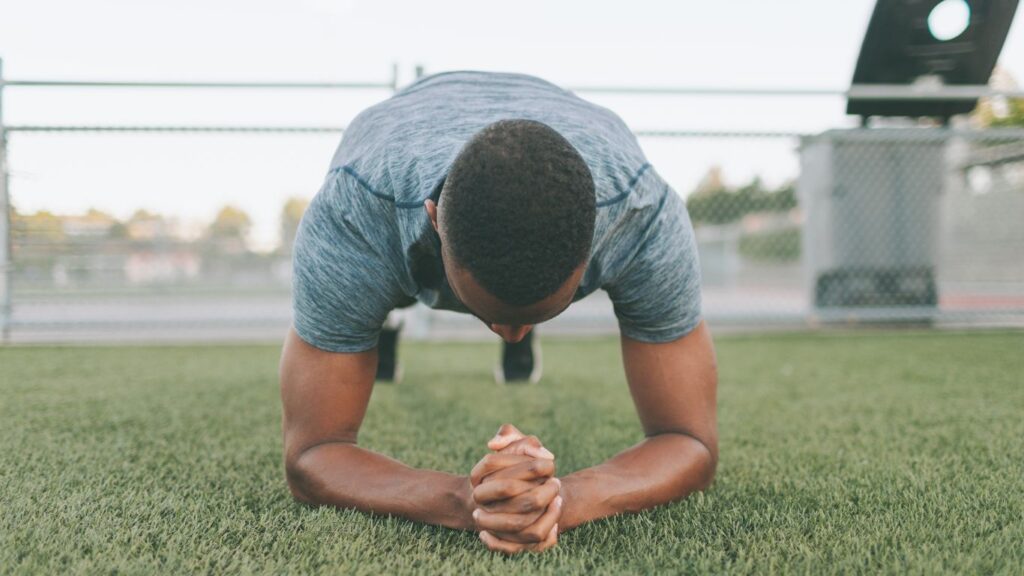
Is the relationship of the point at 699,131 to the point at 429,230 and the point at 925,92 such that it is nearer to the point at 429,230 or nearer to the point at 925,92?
the point at 925,92

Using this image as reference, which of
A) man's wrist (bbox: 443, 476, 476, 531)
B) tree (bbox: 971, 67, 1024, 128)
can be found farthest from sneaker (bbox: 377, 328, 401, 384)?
tree (bbox: 971, 67, 1024, 128)

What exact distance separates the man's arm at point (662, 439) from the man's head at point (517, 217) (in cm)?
45

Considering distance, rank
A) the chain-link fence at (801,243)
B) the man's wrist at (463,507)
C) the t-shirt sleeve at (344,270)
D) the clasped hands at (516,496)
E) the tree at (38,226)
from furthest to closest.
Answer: the chain-link fence at (801,243), the tree at (38,226), the t-shirt sleeve at (344,270), the man's wrist at (463,507), the clasped hands at (516,496)

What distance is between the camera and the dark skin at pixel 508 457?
111cm

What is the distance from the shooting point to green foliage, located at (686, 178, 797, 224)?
5231mm

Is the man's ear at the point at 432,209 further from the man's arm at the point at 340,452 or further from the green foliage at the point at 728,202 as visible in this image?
A: the green foliage at the point at 728,202

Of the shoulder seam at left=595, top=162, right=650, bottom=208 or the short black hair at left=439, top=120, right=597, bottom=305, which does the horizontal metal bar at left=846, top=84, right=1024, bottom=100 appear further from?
the short black hair at left=439, top=120, right=597, bottom=305

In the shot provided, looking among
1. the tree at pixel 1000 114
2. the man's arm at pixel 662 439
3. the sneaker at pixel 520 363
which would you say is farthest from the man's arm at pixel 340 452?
the tree at pixel 1000 114

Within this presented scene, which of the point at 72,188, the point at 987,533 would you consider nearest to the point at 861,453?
the point at 987,533

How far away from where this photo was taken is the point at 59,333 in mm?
4582

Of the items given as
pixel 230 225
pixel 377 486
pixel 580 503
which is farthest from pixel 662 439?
pixel 230 225

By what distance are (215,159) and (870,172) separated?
4.69m

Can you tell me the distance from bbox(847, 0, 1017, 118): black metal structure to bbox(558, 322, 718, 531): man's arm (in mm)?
3663

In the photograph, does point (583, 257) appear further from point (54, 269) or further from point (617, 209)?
point (54, 269)
